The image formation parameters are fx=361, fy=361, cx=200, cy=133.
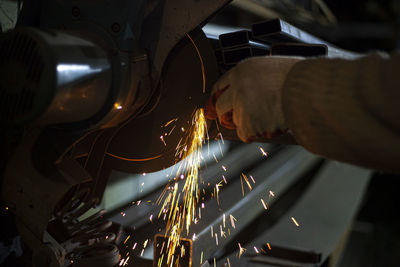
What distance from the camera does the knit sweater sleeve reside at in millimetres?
823

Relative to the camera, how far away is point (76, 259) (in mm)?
1191

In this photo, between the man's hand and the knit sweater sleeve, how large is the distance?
5 centimetres

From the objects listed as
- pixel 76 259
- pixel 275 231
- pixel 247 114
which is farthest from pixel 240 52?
pixel 275 231

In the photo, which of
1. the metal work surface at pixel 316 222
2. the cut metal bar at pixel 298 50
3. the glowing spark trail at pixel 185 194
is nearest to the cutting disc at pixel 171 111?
the glowing spark trail at pixel 185 194

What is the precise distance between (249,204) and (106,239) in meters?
0.74

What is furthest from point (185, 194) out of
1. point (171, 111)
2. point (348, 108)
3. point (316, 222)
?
point (348, 108)

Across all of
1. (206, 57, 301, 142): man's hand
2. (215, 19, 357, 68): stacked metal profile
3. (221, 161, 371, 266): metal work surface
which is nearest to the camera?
(206, 57, 301, 142): man's hand

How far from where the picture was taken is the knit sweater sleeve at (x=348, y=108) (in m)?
0.82

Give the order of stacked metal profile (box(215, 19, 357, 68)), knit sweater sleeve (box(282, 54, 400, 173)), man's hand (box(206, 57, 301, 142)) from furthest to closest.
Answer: stacked metal profile (box(215, 19, 357, 68))
man's hand (box(206, 57, 301, 142))
knit sweater sleeve (box(282, 54, 400, 173))

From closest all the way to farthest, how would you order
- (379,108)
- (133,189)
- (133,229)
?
(379,108) < (133,229) < (133,189)

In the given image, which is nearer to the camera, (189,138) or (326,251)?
(189,138)

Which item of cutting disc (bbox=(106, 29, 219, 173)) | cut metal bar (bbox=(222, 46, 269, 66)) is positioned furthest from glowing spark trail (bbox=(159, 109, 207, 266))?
cut metal bar (bbox=(222, 46, 269, 66))

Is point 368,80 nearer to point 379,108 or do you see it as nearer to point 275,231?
point 379,108

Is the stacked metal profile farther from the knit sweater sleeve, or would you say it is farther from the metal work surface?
the metal work surface
